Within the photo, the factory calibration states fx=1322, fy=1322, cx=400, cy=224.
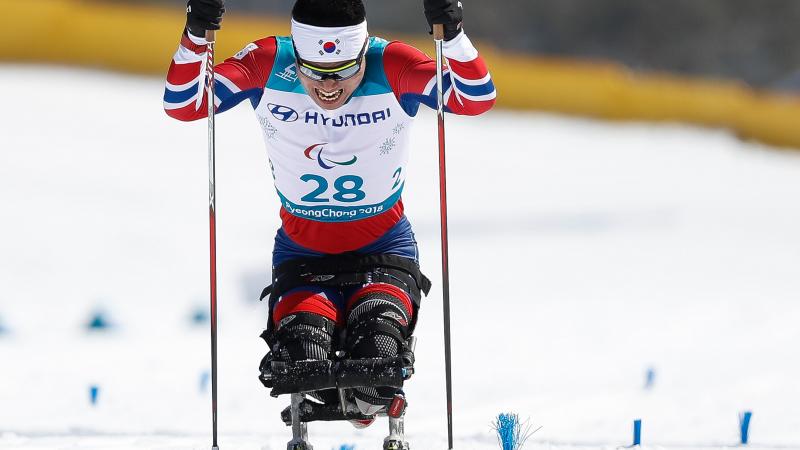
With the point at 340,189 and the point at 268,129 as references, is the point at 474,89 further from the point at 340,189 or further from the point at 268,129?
the point at 268,129

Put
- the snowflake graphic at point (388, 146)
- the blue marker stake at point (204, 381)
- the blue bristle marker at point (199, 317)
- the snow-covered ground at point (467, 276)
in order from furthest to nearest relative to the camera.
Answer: the blue bristle marker at point (199, 317) < the blue marker stake at point (204, 381) < the snow-covered ground at point (467, 276) < the snowflake graphic at point (388, 146)

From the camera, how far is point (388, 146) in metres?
3.94

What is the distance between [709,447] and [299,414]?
1.33m

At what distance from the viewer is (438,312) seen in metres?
7.35

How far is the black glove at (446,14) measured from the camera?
3.76m

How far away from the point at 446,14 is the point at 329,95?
407mm

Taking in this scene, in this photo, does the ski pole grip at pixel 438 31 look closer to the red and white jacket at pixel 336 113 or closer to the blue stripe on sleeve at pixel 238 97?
the red and white jacket at pixel 336 113

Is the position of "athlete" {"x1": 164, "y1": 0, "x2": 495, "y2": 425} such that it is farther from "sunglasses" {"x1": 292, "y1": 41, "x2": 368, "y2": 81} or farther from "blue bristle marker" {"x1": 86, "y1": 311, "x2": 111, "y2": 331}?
"blue bristle marker" {"x1": 86, "y1": 311, "x2": 111, "y2": 331}

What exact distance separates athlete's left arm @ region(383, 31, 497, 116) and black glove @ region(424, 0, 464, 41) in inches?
1.4

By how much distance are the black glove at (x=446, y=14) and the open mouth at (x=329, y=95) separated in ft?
1.09

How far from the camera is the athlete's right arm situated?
3820 mm

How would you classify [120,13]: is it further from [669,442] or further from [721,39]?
[721,39]

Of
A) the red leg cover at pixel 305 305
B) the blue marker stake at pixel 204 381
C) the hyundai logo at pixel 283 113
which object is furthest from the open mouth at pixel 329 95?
the blue marker stake at pixel 204 381

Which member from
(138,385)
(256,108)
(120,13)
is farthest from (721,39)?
(256,108)
